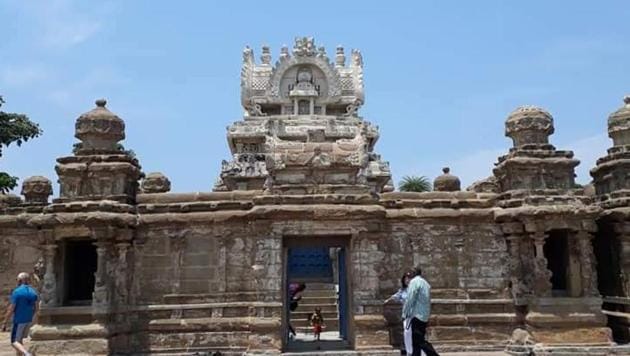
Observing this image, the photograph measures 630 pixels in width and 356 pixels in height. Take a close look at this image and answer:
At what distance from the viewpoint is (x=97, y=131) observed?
13680 millimetres

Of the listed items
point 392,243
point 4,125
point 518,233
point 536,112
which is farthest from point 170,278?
point 4,125

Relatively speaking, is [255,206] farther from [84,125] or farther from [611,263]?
[611,263]

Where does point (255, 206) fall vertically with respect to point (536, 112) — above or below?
below

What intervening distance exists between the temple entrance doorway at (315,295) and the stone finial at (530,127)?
4.58m

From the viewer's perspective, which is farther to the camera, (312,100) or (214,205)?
(312,100)

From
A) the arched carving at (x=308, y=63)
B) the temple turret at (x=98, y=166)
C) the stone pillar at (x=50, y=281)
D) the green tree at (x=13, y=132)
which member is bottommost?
the stone pillar at (x=50, y=281)

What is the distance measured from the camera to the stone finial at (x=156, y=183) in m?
19.1

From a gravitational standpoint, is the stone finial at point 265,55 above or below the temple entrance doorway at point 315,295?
above

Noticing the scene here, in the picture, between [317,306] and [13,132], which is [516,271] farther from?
[13,132]

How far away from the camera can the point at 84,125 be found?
1372cm

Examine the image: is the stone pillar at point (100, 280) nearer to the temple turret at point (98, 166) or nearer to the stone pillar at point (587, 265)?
the temple turret at point (98, 166)

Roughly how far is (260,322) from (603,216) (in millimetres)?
8035

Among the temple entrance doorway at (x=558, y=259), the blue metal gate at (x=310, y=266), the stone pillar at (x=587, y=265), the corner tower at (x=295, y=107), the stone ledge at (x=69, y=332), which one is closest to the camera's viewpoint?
the stone ledge at (x=69, y=332)

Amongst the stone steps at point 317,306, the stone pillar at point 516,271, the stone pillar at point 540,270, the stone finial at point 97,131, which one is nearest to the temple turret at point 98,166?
the stone finial at point 97,131
